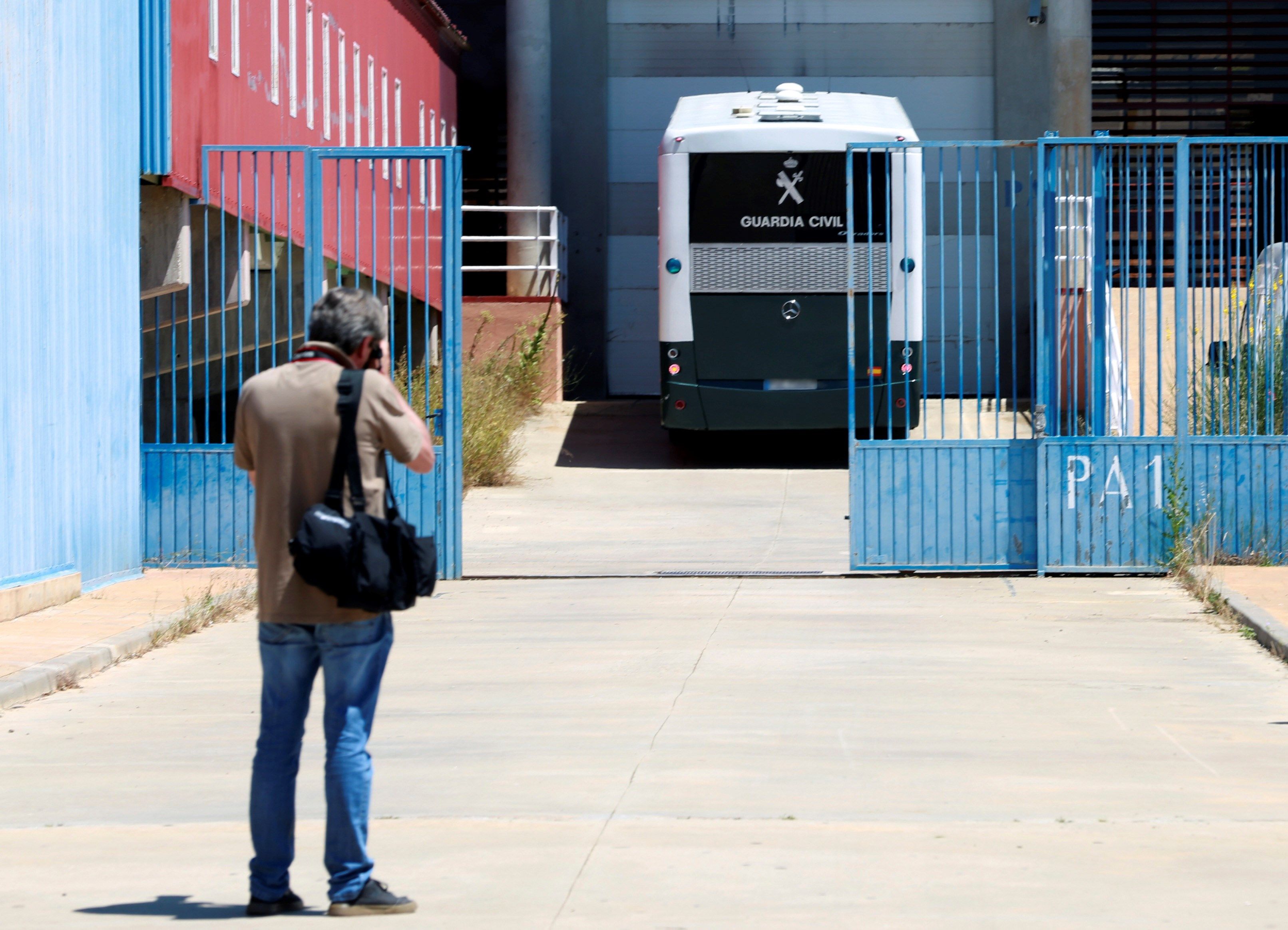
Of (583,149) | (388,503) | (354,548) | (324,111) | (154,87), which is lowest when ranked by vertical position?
(354,548)

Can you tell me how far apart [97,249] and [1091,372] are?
23.6ft

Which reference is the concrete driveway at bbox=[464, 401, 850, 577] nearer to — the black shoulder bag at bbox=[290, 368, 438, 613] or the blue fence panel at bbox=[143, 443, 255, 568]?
the blue fence panel at bbox=[143, 443, 255, 568]

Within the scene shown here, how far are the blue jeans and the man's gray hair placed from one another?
78 cm

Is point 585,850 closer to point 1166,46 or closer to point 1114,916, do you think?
point 1114,916

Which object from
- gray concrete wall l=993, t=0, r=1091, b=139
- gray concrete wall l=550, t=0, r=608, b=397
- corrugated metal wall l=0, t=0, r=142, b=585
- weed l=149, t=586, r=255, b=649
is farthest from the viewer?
gray concrete wall l=550, t=0, r=608, b=397

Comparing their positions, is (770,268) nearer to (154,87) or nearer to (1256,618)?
(154,87)

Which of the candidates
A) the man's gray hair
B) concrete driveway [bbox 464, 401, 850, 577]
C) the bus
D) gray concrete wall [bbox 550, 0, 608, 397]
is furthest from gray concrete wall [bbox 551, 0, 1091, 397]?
the man's gray hair

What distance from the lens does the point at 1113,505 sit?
1349 centimetres

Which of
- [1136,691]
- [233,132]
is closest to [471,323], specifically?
[233,132]

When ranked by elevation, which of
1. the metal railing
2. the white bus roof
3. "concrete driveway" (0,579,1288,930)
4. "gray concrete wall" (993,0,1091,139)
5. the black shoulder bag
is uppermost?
"gray concrete wall" (993,0,1091,139)

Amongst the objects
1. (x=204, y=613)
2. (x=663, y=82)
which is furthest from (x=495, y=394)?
(x=204, y=613)

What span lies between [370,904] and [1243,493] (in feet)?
32.4

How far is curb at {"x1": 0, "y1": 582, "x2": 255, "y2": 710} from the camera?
8891 mm

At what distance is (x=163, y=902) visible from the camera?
212 inches
